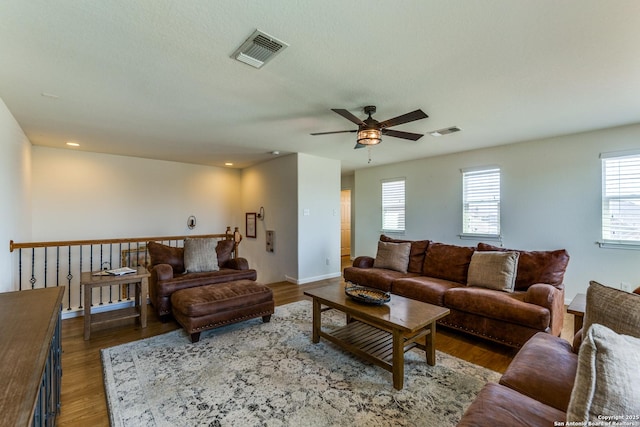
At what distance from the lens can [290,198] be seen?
215 inches

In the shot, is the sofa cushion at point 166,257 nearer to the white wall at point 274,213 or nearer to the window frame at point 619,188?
the white wall at point 274,213

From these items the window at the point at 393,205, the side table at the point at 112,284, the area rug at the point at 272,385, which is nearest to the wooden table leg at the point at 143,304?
the side table at the point at 112,284

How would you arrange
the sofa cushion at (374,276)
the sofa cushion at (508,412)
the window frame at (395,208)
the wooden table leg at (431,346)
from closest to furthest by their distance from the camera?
the sofa cushion at (508,412), the wooden table leg at (431,346), the sofa cushion at (374,276), the window frame at (395,208)

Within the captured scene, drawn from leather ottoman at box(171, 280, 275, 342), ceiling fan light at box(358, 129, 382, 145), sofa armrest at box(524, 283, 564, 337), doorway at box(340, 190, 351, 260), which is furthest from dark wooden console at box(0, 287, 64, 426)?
doorway at box(340, 190, 351, 260)

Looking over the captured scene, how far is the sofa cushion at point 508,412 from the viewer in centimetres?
110

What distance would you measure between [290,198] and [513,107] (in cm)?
367

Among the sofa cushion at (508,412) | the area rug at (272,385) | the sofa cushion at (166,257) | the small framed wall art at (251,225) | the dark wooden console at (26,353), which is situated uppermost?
the small framed wall art at (251,225)

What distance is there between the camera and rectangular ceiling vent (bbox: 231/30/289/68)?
6.17 ft

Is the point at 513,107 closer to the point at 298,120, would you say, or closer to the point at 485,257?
the point at 485,257

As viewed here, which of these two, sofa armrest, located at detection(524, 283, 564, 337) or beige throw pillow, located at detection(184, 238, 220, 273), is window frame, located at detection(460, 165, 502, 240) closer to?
sofa armrest, located at detection(524, 283, 564, 337)

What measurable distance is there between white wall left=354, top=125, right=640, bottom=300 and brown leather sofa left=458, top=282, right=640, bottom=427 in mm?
3180

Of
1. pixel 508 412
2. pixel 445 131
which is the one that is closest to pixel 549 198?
pixel 445 131

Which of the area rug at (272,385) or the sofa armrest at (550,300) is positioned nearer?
the area rug at (272,385)

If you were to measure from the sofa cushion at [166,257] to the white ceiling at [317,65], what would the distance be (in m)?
1.64
